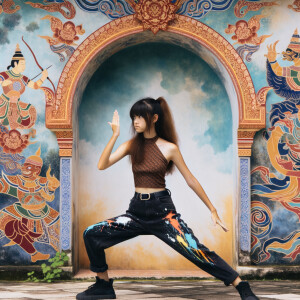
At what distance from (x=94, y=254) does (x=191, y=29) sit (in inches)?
127

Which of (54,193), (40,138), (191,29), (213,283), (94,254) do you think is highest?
(191,29)

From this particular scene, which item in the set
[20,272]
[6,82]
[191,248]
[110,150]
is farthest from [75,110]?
[191,248]

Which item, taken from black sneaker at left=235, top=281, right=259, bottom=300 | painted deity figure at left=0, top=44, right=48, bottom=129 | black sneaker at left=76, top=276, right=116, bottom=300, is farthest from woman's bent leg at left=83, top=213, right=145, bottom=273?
painted deity figure at left=0, top=44, right=48, bottom=129

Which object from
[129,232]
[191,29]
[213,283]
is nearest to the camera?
[129,232]

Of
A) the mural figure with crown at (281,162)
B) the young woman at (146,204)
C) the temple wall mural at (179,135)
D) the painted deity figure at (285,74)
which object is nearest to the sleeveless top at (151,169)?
the young woman at (146,204)

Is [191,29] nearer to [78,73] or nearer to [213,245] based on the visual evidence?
→ [78,73]

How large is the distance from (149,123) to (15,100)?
2602mm

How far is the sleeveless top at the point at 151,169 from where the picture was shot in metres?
4.74

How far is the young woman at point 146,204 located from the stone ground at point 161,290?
0.59 metres

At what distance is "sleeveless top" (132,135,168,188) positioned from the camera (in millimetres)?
4738

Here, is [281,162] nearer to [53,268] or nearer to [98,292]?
[53,268]

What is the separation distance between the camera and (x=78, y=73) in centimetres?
693

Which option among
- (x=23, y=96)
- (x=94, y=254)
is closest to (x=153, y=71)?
(x=23, y=96)

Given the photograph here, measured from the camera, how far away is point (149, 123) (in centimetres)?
484
